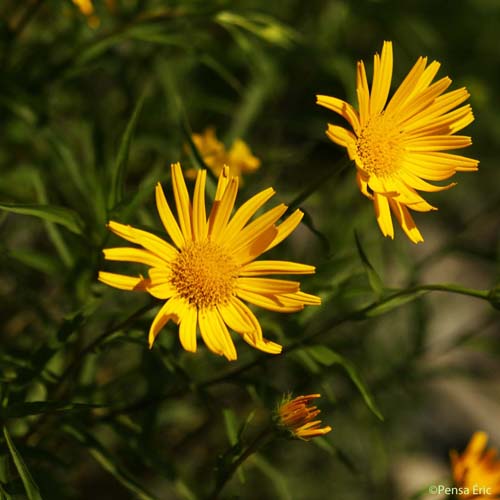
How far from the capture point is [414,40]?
2.33 m

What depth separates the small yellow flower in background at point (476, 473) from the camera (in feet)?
4.33

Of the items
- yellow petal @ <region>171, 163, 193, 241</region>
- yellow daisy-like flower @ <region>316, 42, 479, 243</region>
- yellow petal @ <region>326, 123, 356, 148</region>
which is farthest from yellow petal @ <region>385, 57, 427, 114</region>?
yellow petal @ <region>171, 163, 193, 241</region>

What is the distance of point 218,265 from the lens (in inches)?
40.1

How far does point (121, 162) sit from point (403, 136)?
44cm

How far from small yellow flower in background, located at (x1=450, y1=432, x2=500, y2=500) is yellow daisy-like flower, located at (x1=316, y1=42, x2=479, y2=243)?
1.81 ft

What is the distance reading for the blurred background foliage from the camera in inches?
44.1

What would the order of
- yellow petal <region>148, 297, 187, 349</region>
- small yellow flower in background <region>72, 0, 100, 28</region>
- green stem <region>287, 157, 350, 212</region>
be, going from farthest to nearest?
small yellow flower in background <region>72, 0, 100, 28</region>
green stem <region>287, 157, 350, 212</region>
yellow petal <region>148, 297, 187, 349</region>

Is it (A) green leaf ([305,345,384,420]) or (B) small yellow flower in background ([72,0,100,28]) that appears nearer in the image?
(A) green leaf ([305,345,384,420])

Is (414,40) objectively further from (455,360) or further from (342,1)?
(455,360)

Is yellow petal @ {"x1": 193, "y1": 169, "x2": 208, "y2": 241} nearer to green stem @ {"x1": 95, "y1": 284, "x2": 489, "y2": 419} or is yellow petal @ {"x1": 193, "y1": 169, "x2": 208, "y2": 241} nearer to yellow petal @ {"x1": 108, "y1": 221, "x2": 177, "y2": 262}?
yellow petal @ {"x1": 108, "y1": 221, "x2": 177, "y2": 262}

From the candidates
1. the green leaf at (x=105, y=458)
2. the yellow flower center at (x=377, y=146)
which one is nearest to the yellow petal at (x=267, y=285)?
the yellow flower center at (x=377, y=146)

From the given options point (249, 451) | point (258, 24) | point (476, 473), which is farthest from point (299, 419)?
point (258, 24)

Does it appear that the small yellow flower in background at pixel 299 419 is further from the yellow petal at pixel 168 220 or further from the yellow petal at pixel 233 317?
the yellow petal at pixel 168 220

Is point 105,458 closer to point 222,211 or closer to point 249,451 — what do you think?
point 249,451
